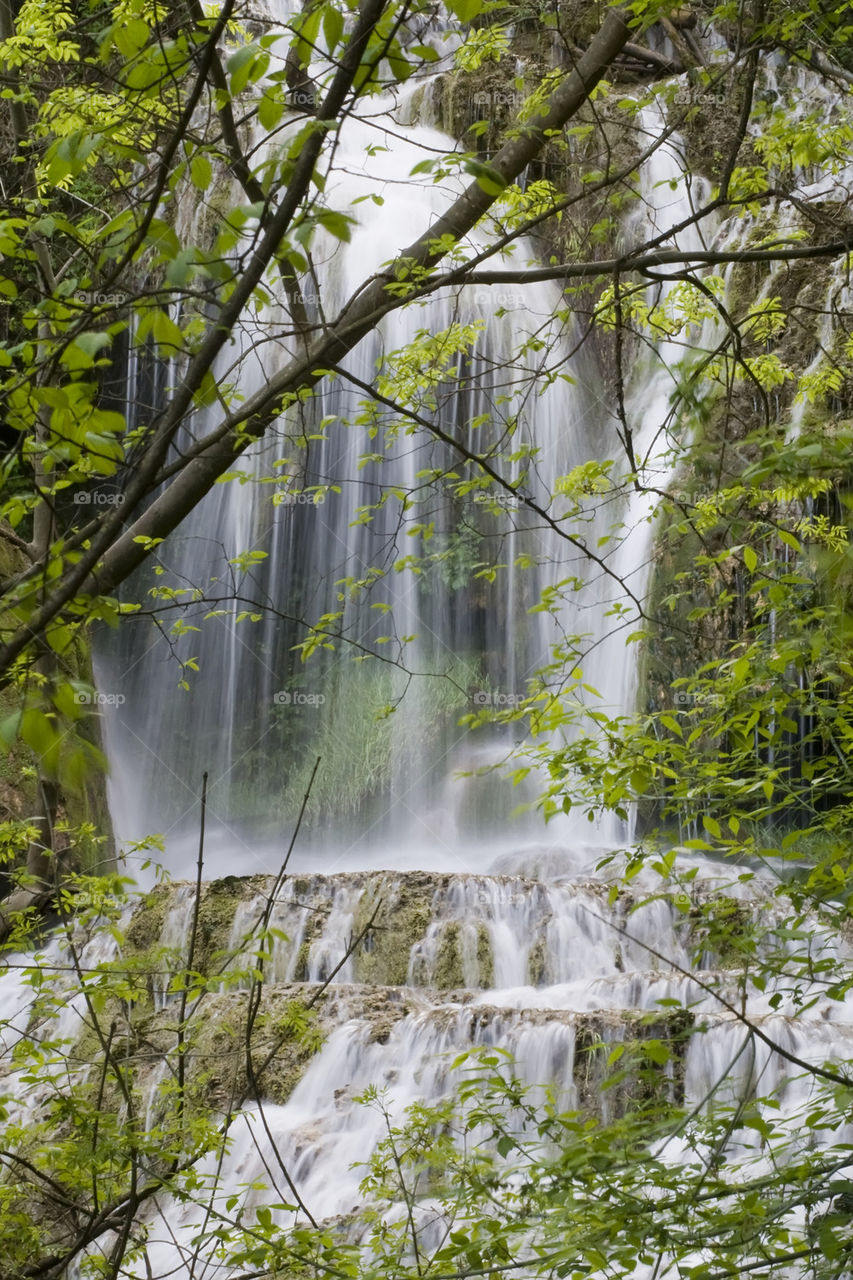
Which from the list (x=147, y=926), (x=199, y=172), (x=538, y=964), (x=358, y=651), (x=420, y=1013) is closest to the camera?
(x=199, y=172)

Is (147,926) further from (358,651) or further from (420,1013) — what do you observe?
(358,651)

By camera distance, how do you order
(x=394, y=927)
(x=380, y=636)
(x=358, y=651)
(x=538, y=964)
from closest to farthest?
(x=538, y=964), (x=394, y=927), (x=380, y=636), (x=358, y=651)

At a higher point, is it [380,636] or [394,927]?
[380,636]

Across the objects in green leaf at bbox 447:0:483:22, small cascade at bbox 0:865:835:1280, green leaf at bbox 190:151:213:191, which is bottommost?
small cascade at bbox 0:865:835:1280

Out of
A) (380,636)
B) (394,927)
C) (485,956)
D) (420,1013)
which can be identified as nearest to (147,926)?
(394,927)

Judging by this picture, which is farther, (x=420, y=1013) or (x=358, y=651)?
(x=358, y=651)

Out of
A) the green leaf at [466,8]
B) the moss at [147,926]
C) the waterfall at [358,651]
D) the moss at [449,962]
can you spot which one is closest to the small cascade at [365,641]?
the waterfall at [358,651]

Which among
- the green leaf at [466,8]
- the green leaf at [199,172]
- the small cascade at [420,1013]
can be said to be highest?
the green leaf at [466,8]

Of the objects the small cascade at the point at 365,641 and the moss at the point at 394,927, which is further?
the small cascade at the point at 365,641

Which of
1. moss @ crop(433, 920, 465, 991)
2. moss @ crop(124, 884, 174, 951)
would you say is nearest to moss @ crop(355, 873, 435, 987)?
moss @ crop(433, 920, 465, 991)

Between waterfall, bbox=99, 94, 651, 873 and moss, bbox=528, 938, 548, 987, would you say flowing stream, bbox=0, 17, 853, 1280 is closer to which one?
waterfall, bbox=99, 94, 651, 873

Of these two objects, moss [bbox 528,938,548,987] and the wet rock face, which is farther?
moss [bbox 528,938,548,987]

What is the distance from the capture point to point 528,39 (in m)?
13.2

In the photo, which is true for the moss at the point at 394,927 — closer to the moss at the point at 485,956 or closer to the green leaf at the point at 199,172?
the moss at the point at 485,956
